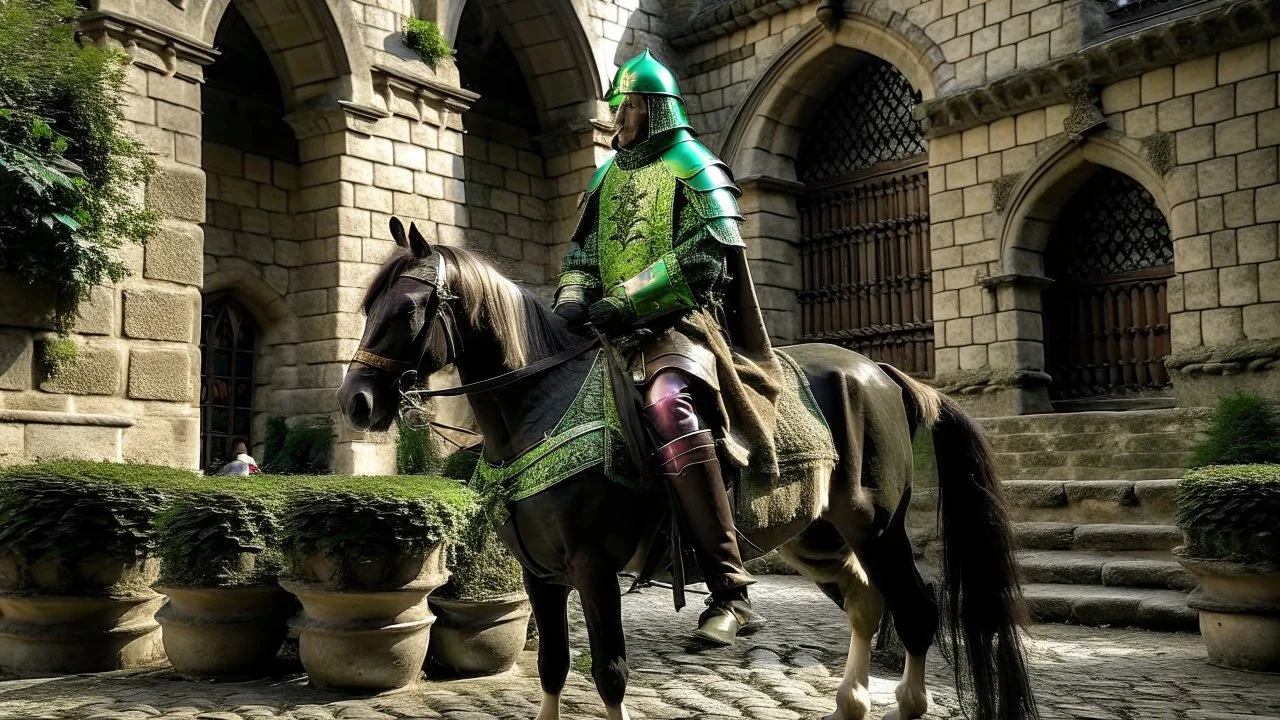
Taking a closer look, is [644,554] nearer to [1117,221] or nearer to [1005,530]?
[1005,530]

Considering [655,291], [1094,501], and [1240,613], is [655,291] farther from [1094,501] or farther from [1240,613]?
[1094,501]

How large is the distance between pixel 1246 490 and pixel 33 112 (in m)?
8.30

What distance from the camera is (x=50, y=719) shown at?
4.57 meters

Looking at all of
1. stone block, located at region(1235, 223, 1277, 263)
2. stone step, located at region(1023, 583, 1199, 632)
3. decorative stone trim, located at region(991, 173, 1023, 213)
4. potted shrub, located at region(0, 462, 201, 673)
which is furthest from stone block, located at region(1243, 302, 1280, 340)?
potted shrub, located at region(0, 462, 201, 673)

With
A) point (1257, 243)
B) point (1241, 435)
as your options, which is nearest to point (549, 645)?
point (1241, 435)

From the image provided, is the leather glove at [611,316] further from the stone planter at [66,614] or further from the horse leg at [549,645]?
the stone planter at [66,614]

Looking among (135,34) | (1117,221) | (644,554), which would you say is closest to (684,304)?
(644,554)

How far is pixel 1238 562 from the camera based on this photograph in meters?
5.75

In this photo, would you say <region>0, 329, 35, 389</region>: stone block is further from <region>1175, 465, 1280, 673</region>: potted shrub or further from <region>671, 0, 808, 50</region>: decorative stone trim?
<region>671, 0, 808, 50</region>: decorative stone trim

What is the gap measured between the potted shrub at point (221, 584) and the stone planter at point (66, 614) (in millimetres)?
349

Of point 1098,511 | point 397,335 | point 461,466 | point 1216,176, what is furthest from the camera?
point 1216,176

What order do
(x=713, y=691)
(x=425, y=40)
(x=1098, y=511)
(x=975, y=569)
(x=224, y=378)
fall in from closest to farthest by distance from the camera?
(x=975, y=569), (x=713, y=691), (x=1098, y=511), (x=425, y=40), (x=224, y=378)

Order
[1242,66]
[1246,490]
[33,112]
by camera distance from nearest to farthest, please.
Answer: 1. [1246,490]
2. [33,112]
3. [1242,66]

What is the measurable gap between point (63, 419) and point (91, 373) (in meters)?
0.51
